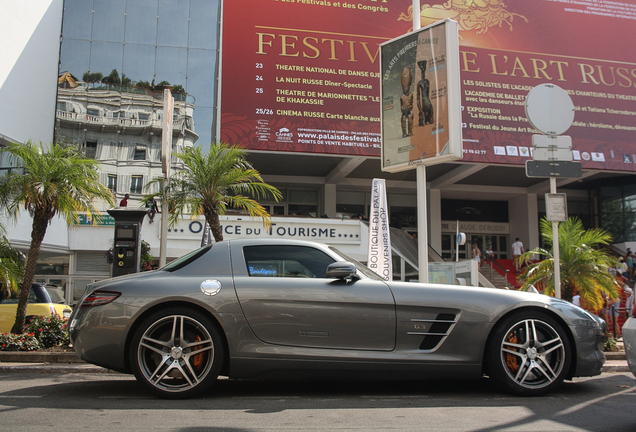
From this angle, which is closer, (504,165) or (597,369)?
(597,369)

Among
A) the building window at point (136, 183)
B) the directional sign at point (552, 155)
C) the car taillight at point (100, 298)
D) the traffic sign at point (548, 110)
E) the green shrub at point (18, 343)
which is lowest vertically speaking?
the green shrub at point (18, 343)

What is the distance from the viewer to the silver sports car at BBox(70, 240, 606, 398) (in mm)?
4348

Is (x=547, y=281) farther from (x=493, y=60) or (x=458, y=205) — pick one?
(x=458, y=205)

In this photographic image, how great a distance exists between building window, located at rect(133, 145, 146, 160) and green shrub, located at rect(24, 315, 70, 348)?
16242 mm

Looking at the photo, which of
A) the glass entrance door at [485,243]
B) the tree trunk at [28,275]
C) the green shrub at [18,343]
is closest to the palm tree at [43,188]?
the tree trunk at [28,275]

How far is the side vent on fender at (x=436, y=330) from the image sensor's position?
14.6 ft

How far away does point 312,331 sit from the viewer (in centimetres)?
438

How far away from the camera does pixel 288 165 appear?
2631cm

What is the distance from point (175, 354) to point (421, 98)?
5065mm

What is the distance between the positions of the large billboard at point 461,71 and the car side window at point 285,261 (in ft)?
58.6

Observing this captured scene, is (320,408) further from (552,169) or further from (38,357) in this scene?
(552,169)

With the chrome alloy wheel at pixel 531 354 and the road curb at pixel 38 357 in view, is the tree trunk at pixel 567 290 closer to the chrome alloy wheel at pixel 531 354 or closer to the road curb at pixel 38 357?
the chrome alloy wheel at pixel 531 354

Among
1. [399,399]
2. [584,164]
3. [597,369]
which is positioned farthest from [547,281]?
[584,164]

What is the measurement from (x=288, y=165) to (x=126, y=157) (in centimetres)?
757
